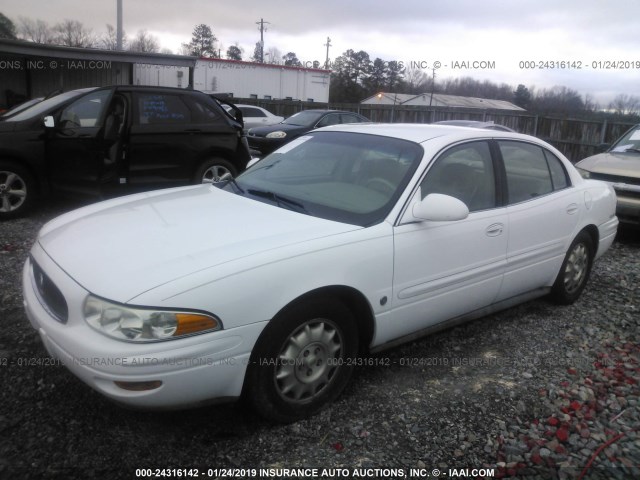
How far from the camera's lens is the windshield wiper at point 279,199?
327 cm

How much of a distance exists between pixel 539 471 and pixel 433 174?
69.6 inches

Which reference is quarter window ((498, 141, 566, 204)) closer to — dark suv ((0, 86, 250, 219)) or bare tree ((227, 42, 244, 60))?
dark suv ((0, 86, 250, 219))

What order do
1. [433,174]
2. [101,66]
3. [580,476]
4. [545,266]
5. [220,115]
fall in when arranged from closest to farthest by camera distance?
[580,476]
[433,174]
[545,266]
[220,115]
[101,66]

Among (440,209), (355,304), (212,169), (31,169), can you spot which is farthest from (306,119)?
(355,304)

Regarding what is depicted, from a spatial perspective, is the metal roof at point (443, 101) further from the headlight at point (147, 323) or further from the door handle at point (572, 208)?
the headlight at point (147, 323)

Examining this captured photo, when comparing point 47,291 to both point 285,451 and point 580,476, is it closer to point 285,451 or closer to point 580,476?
point 285,451

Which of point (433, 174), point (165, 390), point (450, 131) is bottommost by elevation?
point (165, 390)

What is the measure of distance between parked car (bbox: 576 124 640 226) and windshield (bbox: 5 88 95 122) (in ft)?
23.3

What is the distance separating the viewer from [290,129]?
45.6 feet

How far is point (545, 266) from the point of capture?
4.20 m

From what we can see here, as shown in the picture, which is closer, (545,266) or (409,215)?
(409,215)

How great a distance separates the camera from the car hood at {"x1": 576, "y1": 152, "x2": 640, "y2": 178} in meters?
7.28

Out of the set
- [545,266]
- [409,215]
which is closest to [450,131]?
[409,215]

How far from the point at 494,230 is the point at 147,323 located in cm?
238
